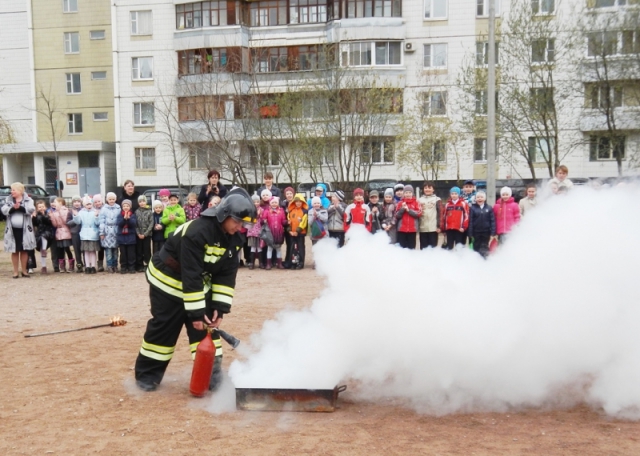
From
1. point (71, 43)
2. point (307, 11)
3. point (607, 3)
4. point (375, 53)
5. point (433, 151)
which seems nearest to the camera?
point (607, 3)

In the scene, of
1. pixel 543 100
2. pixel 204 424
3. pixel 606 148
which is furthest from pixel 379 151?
pixel 204 424

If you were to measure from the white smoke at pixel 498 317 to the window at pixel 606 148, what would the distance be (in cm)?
2587

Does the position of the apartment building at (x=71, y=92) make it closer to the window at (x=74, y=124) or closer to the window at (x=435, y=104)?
the window at (x=74, y=124)

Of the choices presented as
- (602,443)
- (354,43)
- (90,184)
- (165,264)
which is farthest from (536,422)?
(90,184)

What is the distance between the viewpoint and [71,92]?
48906mm

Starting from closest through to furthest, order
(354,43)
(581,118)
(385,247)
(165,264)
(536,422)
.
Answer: (536,422), (385,247), (165,264), (581,118), (354,43)

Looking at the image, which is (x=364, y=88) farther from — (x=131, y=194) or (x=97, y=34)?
(x=97, y=34)

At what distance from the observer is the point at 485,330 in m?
5.63

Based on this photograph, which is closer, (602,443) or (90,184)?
(602,443)

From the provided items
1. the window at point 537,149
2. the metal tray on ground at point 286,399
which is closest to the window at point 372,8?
the window at point 537,149

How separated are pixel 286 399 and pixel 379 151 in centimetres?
3376

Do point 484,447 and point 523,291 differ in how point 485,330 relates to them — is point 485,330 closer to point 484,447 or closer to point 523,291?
point 523,291

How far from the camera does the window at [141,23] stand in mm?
43281

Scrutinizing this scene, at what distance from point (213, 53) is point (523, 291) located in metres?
37.2
